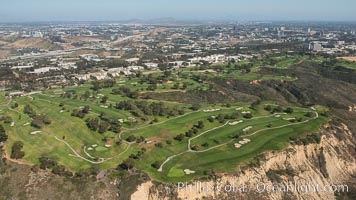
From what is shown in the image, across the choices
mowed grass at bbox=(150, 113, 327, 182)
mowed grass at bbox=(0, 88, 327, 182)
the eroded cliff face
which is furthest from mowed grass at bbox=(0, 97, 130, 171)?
the eroded cliff face

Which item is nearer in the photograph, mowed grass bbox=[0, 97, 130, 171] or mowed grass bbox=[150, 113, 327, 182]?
mowed grass bbox=[150, 113, 327, 182]

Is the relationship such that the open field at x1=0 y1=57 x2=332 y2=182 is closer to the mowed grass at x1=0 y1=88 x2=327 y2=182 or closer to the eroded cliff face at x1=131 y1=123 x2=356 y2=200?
the mowed grass at x1=0 y1=88 x2=327 y2=182

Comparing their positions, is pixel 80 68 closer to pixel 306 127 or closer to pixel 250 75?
pixel 250 75

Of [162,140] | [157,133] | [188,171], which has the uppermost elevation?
[157,133]

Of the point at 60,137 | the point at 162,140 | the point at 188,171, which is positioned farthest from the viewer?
the point at 60,137

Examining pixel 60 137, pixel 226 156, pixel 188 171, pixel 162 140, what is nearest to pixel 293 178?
pixel 226 156

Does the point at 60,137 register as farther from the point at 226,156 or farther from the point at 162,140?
the point at 226,156

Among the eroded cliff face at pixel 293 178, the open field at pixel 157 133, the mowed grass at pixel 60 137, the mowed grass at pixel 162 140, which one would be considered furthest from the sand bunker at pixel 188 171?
the mowed grass at pixel 60 137

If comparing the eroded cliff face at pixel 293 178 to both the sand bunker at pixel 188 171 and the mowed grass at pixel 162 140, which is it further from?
the sand bunker at pixel 188 171
